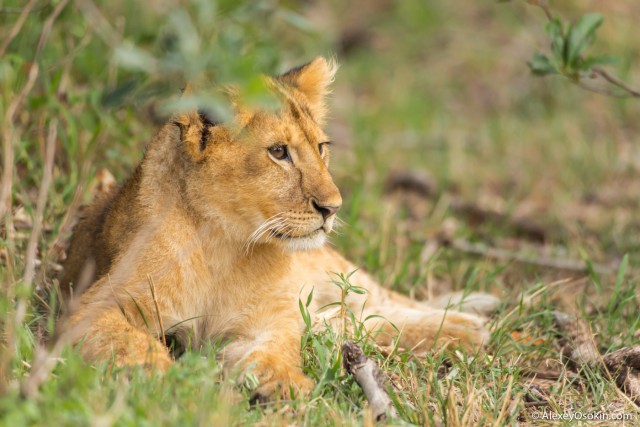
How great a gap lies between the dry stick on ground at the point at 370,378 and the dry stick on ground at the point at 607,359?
115 cm

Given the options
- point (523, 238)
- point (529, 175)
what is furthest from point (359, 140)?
point (523, 238)

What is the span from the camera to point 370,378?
3.36 meters

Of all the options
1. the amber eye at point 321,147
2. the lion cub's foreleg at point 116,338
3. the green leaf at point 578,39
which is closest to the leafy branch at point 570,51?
the green leaf at point 578,39

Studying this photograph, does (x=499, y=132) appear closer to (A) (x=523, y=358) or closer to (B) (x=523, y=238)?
(B) (x=523, y=238)

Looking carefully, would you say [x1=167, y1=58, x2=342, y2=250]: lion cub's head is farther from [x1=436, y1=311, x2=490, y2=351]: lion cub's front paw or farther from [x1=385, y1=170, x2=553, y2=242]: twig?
[x1=385, y1=170, x2=553, y2=242]: twig

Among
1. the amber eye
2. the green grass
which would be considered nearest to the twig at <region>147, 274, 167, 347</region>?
the green grass

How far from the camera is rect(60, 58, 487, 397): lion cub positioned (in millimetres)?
3736

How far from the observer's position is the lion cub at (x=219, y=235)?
3736 mm

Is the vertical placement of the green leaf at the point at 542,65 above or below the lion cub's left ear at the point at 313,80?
below

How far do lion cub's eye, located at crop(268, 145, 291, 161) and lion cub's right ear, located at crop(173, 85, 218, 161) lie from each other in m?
0.27

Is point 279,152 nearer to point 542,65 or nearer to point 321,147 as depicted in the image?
point 321,147

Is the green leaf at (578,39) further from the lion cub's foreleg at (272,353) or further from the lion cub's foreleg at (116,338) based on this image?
the lion cub's foreleg at (116,338)

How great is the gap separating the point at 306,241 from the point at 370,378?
753 mm

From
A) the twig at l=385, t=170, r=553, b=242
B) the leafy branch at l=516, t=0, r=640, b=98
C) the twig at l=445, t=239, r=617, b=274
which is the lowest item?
the twig at l=385, t=170, r=553, b=242
